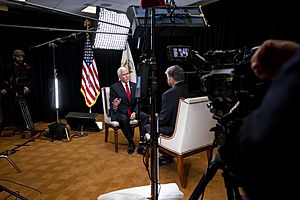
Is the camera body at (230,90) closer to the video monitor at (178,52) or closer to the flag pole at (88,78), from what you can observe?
the video monitor at (178,52)

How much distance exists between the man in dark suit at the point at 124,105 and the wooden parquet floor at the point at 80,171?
28 cm

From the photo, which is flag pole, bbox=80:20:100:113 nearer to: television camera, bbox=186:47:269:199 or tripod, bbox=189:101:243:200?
television camera, bbox=186:47:269:199

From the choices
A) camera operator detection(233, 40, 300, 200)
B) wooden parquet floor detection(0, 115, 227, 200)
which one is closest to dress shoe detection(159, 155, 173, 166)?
wooden parquet floor detection(0, 115, 227, 200)

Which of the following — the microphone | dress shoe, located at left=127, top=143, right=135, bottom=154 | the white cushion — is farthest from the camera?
dress shoe, located at left=127, top=143, right=135, bottom=154

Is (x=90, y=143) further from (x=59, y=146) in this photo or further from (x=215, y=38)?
(x=215, y=38)

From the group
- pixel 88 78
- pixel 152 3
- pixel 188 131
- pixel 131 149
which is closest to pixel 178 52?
pixel 152 3

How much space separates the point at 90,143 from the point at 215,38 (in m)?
2.75

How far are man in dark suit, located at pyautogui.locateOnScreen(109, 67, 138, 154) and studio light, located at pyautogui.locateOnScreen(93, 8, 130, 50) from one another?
1.10 m

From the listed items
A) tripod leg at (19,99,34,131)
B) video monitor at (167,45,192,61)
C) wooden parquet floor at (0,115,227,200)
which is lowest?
wooden parquet floor at (0,115,227,200)

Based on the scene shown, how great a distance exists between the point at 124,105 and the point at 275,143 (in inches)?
123

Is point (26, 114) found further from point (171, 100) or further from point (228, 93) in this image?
point (228, 93)

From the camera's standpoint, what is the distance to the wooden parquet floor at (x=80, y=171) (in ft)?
7.47

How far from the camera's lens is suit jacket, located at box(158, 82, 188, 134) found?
253 cm

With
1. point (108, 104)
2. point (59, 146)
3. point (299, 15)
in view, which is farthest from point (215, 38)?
point (59, 146)
